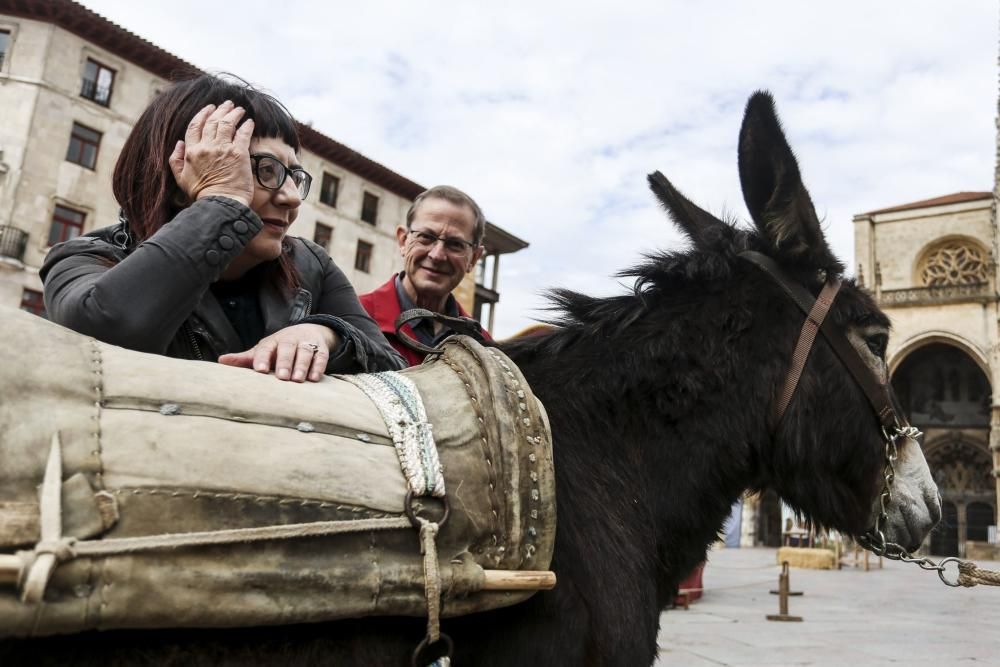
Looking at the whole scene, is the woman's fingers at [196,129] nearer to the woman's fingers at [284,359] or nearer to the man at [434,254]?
the woman's fingers at [284,359]

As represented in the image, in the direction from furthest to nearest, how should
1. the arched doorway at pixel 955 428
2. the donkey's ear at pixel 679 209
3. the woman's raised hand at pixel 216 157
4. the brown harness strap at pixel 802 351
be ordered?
the arched doorway at pixel 955 428, the donkey's ear at pixel 679 209, the brown harness strap at pixel 802 351, the woman's raised hand at pixel 216 157

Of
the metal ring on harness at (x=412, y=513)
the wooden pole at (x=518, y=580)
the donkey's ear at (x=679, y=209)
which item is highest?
the donkey's ear at (x=679, y=209)

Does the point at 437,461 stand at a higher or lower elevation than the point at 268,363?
lower

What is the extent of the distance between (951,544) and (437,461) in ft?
Answer: 147

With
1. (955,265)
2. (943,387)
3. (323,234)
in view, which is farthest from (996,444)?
(323,234)

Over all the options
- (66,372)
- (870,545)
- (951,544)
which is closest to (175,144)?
(66,372)

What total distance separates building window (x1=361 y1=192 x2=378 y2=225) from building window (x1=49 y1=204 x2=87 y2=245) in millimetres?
11719

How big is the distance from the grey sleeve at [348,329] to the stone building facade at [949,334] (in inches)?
1552

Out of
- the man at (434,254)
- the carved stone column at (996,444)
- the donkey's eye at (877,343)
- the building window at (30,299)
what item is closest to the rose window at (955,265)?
the carved stone column at (996,444)

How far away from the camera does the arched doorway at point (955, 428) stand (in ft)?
122

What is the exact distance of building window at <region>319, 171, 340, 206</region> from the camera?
30375mm

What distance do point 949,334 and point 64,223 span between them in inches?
1621

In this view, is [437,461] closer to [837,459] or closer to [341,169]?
[837,459]

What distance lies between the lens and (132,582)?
100 centimetres
